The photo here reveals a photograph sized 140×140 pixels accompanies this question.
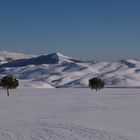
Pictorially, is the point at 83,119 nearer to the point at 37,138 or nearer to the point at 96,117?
the point at 96,117

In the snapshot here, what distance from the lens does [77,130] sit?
30156 millimetres

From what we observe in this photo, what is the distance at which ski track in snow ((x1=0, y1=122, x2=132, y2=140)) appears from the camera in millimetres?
27469

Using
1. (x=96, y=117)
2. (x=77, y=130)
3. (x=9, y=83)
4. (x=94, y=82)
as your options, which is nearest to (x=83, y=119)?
(x=96, y=117)

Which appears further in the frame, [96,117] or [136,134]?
[96,117]

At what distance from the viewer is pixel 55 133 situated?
2897 centimetres

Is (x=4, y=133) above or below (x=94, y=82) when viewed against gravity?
above

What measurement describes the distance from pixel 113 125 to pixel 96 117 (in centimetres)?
636

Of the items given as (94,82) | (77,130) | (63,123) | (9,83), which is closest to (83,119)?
(63,123)

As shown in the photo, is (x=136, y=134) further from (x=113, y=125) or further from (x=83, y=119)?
(x=83, y=119)

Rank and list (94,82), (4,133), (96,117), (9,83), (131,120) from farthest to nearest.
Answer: (94,82) → (9,83) → (96,117) → (131,120) → (4,133)

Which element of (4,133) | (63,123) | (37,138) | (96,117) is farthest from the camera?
(96,117)

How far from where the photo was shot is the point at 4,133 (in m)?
29.2

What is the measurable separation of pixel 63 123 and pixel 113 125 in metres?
4.17

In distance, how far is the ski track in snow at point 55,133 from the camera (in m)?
27.5
